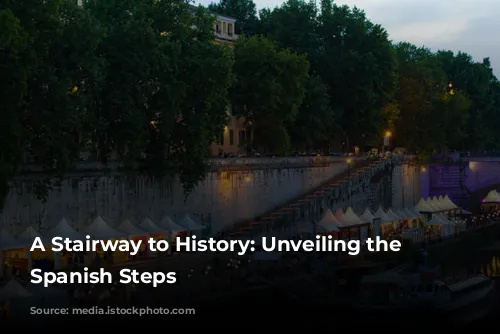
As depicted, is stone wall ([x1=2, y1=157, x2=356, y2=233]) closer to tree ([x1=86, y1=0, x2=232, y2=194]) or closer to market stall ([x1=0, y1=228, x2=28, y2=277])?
tree ([x1=86, y1=0, x2=232, y2=194])

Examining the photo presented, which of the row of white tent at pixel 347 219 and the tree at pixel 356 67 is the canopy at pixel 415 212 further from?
the tree at pixel 356 67

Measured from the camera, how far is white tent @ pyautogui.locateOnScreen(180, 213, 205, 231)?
62188 mm

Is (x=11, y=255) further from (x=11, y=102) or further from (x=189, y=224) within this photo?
(x=189, y=224)

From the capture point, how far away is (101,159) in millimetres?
59938

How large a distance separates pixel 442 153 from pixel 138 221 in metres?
60.4

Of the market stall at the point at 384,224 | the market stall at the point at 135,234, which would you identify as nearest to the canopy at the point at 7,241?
the market stall at the point at 135,234

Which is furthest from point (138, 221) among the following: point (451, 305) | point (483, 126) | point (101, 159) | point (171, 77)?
point (483, 126)

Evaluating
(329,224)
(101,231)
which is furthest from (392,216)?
A: (101,231)

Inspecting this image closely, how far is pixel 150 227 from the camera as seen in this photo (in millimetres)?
58594

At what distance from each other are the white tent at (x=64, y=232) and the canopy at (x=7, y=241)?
230 cm

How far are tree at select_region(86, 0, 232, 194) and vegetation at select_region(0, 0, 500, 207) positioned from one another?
81 millimetres

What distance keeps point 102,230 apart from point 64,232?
3031 mm

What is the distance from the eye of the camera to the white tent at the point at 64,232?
169ft

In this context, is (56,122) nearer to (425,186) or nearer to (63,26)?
(63,26)
